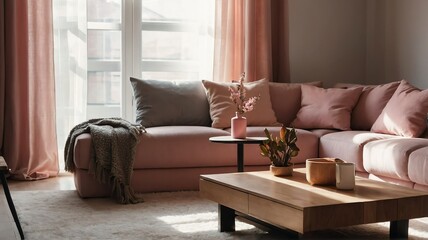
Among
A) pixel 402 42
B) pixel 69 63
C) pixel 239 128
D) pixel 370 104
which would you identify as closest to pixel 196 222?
pixel 239 128

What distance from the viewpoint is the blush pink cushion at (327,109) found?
16.7 feet

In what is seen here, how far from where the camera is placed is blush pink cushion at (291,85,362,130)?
200 inches

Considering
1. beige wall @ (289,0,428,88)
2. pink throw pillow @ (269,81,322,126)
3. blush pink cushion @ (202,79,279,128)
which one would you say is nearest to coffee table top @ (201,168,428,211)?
blush pink cushion @ (202,79,279,128)

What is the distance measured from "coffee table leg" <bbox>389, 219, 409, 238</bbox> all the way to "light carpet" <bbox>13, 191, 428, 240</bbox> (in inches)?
3.3

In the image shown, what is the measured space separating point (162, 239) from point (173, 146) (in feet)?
4.57

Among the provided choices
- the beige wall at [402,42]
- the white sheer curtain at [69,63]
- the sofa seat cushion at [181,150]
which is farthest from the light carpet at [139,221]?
the beige wall at [402,42]

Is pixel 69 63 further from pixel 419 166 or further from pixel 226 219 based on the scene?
pixel 419 166

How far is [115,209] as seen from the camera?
395 centimetres

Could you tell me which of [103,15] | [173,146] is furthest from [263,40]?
[173,146]

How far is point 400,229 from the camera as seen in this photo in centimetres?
312

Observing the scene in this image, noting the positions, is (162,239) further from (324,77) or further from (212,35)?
(324,77)

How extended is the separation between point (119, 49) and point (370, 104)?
7.56 ft

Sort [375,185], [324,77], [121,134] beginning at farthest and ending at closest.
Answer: [324,77] < [121,134] < [375,185]

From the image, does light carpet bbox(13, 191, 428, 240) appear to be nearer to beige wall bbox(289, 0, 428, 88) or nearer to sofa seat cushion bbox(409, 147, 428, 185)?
sofa seat cushion bbox(409, 147, 428, 185)
